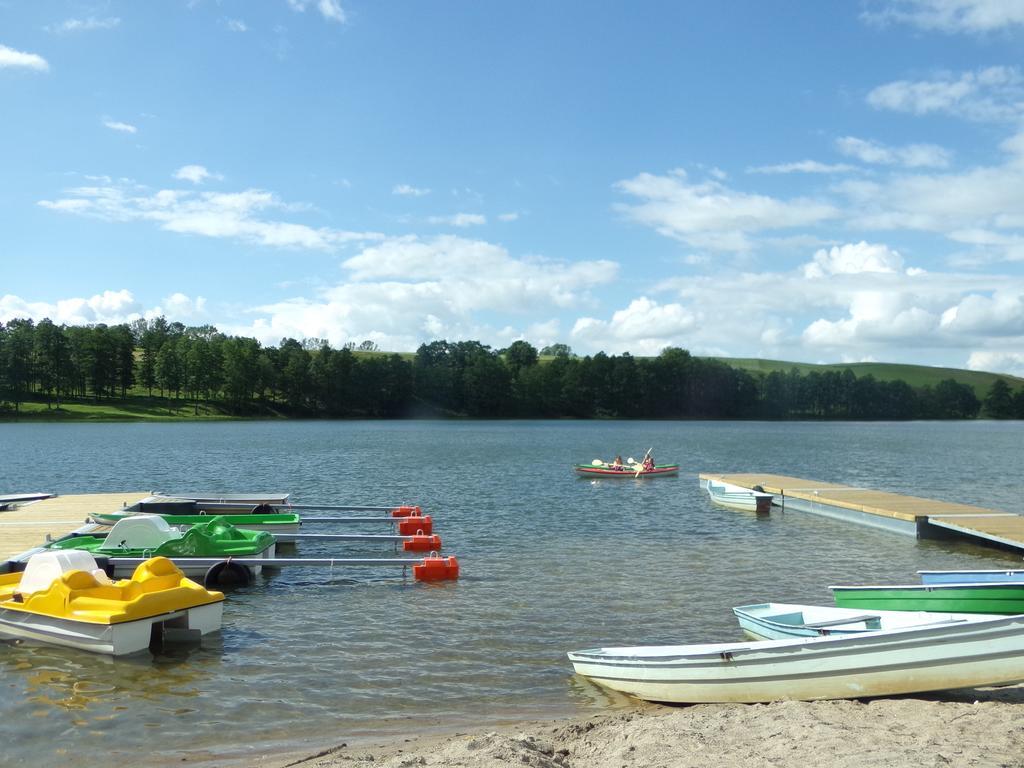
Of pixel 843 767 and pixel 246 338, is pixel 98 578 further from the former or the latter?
pixel 246 338

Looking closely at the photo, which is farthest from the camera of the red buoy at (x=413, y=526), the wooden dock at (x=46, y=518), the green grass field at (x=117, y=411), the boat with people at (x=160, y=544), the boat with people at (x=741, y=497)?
the green grass field at (x=117, y=411)

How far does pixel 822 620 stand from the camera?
12555 mm

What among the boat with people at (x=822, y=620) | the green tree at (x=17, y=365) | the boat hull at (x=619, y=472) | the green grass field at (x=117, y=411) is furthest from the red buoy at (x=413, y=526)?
the green tree at (x=17, y=365)

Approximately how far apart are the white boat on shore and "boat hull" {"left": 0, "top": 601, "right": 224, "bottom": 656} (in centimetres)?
764

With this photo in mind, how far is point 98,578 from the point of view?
559 inches

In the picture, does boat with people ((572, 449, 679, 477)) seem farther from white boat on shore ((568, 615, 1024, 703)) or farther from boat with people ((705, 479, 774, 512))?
white boat on shore ((568, 615, 1024, 703))

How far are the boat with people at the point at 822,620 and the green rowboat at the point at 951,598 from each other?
130 mm

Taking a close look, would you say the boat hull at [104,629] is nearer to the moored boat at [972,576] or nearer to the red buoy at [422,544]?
the red buoy at [422,544]

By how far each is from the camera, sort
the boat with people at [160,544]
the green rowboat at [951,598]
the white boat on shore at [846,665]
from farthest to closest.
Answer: the boat with people at [160,544]
the green rowboat at [951,598]
the white boat on shore at [846,665]

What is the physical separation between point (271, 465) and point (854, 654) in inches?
1968

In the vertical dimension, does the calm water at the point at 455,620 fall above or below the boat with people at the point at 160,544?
below

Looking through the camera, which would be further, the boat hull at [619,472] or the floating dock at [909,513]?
the boat hull at [619,472]

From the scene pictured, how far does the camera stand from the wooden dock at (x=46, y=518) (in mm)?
19984

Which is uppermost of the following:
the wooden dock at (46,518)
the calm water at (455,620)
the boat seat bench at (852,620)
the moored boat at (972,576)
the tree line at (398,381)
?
the tree line at (398,381)
